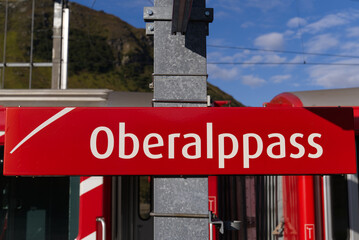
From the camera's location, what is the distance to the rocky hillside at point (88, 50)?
7656 cm

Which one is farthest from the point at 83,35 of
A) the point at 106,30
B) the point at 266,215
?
the point at 266,215

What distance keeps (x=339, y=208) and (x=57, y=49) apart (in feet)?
28.9

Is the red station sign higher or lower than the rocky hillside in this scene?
lower

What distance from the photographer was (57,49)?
414 inches

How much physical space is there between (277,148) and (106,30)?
337 feet

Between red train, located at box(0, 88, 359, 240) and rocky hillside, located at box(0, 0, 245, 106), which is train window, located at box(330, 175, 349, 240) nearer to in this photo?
red train, located at box(0, 88, 359, 240)

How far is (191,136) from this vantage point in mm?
1651

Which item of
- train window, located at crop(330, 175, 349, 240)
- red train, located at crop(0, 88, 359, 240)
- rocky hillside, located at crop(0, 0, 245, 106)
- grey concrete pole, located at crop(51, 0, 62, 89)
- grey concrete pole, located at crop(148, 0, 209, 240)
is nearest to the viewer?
grey concrete pole, located at crop(148, 0, 209, 240)

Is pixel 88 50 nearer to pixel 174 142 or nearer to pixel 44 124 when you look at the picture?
pixel 44 124


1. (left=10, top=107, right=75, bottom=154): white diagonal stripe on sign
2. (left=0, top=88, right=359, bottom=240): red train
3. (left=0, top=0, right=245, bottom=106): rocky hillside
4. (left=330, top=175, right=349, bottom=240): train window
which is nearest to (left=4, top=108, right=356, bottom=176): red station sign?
(left=10, top=107, right=75, bottom=154): white diagonal stripe on sign

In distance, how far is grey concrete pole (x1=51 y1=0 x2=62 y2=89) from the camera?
9.97 m

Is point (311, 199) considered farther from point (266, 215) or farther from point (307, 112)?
point (307, 112)

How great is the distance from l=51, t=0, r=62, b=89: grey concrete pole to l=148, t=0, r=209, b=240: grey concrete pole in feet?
28.2

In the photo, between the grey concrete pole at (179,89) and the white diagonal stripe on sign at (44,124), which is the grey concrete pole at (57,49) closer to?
the white diagonal stripe on sign at (44,124)
